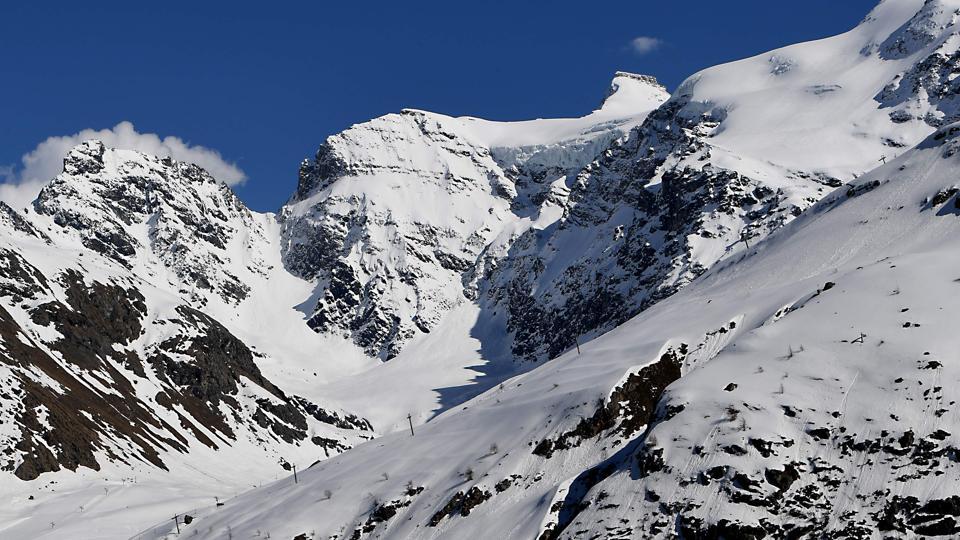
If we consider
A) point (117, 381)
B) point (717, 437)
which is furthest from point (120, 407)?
point (717, 437)

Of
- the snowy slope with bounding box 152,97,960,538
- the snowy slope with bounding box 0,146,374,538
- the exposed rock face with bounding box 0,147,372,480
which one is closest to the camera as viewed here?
the snowy slope with bounding box 152,97,960,538

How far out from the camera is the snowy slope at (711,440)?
94.3ft

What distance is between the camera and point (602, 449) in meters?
39.7

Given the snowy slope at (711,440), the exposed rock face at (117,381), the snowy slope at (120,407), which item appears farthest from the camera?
the exposed rock face at (117,381)

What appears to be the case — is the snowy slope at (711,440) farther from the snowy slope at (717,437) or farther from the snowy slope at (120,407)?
the snowy slope at (120,407)

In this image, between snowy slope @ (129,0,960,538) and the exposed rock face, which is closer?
snowy slope @ (129,0,960,538)

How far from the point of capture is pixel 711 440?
31.0 m

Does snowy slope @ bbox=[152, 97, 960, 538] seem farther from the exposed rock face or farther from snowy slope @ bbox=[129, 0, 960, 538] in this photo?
the exposed rock face

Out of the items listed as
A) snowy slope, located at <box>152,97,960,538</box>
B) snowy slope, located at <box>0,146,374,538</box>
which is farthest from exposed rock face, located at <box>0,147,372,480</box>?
snowy slope, located at <box>152,97,960,538</box>

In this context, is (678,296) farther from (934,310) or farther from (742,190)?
(742,190)

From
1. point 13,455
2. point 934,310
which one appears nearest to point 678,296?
point 934,310

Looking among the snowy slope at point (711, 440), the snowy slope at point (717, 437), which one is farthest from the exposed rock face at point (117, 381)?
the snowy slope at point (711, 440)

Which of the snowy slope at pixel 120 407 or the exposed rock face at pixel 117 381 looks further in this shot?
the exposed rock face at pixel 117 381

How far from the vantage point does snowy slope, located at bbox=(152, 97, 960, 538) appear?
28734 mm
